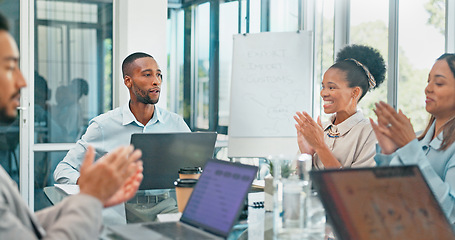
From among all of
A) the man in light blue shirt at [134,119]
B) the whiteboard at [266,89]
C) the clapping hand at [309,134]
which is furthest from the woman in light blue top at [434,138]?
the man in light blue shirt at [134,119]

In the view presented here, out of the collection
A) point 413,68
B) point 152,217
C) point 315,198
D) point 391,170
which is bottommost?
point 152,217

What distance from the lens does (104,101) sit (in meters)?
4.28

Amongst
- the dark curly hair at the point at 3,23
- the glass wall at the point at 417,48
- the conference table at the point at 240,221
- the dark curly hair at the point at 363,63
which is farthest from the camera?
the glass wall at the point at 417,48

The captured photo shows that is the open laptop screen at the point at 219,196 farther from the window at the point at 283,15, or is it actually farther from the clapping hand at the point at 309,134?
the window at the point at 283,15

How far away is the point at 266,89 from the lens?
11.1ft

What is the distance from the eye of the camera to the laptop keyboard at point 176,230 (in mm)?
1375

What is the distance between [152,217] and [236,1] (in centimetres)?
354

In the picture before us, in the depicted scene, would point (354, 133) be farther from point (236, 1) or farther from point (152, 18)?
point (236, 1)

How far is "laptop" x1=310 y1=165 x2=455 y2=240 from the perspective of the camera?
116cm

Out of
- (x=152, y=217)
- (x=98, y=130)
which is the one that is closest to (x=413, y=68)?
(x=98, y=130)

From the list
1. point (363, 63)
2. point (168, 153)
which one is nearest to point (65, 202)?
point (168, 153)

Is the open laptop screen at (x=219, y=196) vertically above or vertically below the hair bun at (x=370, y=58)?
below

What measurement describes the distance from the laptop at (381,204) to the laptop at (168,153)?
107cm

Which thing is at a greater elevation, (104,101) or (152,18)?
(152,18)
